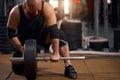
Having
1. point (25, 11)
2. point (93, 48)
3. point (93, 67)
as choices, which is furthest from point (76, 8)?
point (25, 11)

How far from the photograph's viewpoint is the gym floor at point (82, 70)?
2.88 m

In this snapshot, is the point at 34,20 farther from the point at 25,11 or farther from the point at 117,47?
the point at 117,47

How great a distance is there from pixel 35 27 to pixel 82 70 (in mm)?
723

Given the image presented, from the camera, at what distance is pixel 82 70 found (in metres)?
3.18

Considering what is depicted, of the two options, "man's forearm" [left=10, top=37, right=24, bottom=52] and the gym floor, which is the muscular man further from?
the gym floor

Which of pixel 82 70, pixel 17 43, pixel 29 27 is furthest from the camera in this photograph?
pixel 82 70

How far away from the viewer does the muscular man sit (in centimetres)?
262

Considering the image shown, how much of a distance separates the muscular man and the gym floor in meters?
0.12

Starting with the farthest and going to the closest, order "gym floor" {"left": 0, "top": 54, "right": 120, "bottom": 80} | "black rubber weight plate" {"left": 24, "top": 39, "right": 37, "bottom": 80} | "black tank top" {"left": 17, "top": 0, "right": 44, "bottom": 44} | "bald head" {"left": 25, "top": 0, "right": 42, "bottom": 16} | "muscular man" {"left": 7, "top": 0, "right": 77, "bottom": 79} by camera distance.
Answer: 1. "gym floor" {"left": 0, "top": 54, "right": 120, "bottom": 80}
2. "black tank top" {"left": 17, "top": 0, "right": 44, "bottom": 44}
3. "muscular man" {"left": 7, "top": 0, "right": 77, "bottom": 79}
4. "bald head" {"left": 25, "top": 0, "right": 42, "bottom": 16}
5. "black rubber weight plate" {"left": 24, "top": 39, "right": 37, "bottom": 80}

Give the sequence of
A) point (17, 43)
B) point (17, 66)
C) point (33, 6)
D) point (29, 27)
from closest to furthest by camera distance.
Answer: point (33, 6) < point (17, 43) < point (29, 27) < point (17, 66)

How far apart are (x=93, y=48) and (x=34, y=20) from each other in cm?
262

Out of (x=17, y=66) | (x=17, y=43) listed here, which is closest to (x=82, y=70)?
(x=17, y=66)

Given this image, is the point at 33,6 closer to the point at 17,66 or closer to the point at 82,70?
the point at 17,66

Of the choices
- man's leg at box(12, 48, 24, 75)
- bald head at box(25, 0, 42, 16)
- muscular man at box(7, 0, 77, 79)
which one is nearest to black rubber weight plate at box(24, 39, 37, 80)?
muscular man at box(7, 0, 77, 79)
